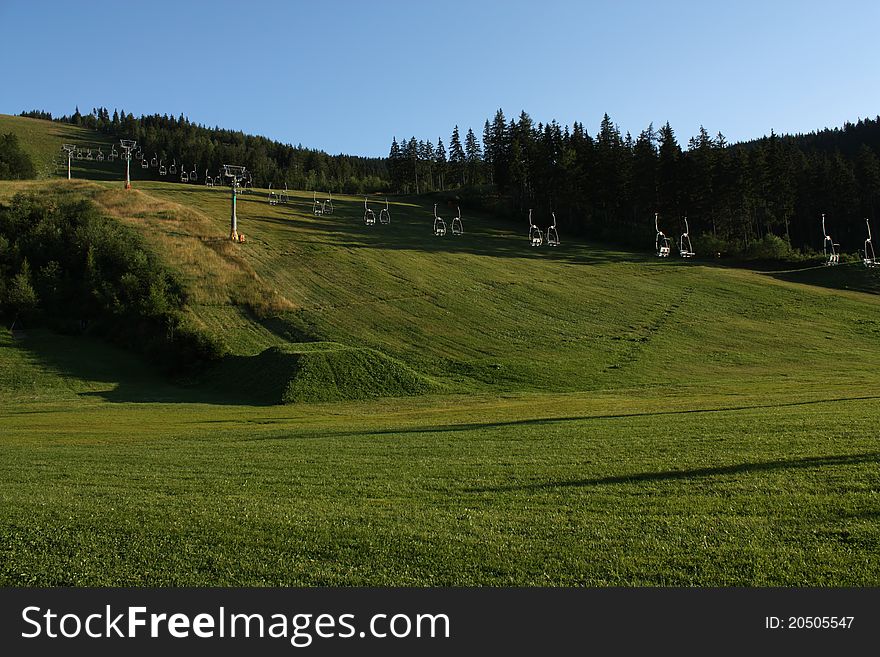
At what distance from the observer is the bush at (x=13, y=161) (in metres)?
154

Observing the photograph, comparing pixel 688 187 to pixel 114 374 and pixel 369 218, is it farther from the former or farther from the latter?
pixel 114 374

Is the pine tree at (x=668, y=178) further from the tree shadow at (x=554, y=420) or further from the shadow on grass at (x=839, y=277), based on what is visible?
the tree shadow at (x=554, y=420)

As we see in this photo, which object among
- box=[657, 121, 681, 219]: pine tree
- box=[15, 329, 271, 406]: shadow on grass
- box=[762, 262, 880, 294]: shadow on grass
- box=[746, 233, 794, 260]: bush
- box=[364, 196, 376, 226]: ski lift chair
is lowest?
box=[15, 329, 271, 406]: shadow on grass

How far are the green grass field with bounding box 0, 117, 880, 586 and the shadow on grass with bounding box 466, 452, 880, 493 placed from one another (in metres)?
0.12

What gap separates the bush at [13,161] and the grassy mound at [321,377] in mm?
137940

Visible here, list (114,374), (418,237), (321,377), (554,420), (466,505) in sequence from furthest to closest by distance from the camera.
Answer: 1. (418,237)
2. (114,374)
3. (321,377)
4. (554,420)
5. (466,505)

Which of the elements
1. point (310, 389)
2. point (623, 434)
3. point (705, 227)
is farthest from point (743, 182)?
point (623, 434)

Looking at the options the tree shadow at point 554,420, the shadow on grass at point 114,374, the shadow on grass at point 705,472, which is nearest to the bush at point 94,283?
the shadow on grass at point 114,374

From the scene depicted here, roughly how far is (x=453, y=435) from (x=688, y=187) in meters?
101

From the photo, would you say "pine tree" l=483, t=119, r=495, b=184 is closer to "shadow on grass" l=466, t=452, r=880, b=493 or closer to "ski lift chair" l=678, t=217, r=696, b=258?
"ski lift chair" l=678, t=217, r=696, b=258

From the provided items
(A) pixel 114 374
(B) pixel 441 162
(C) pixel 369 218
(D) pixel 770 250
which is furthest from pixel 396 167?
(A) pixel 114 374

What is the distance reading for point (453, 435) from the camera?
82.9 feet

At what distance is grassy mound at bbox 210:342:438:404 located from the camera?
44938 millimetres

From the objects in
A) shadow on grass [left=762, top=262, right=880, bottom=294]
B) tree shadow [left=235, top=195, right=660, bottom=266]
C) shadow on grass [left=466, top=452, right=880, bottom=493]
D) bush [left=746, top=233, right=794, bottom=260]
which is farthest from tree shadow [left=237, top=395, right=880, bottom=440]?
bush [left=746, top=233, right=794, bottom=260]
